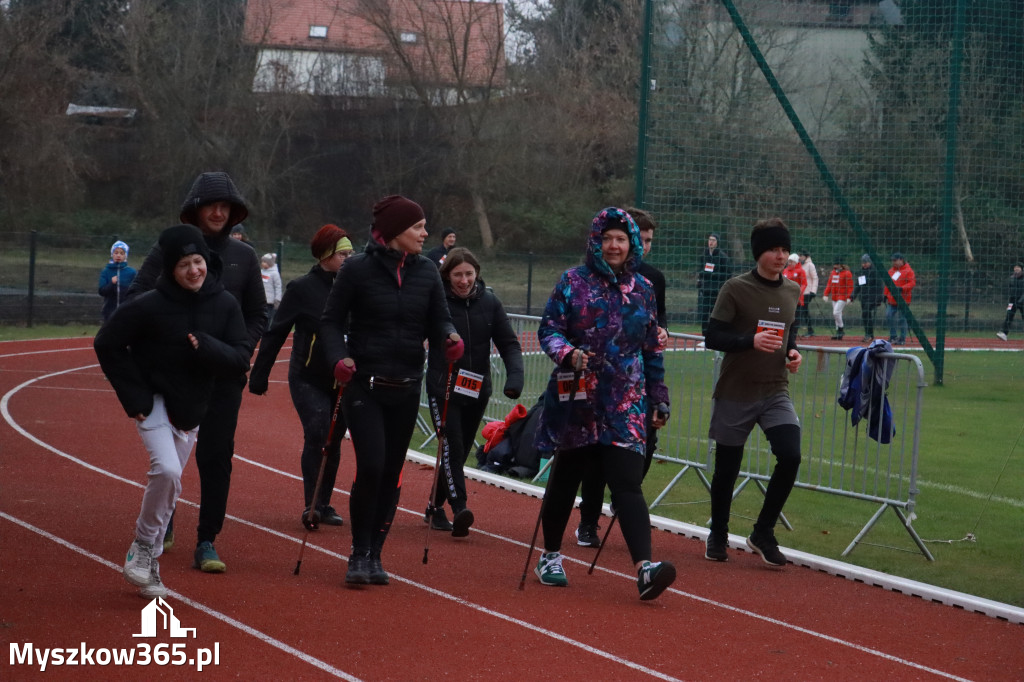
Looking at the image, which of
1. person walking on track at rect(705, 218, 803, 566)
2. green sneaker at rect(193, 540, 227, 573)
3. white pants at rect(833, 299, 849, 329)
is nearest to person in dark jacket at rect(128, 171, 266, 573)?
green sneaker at rect(193, 540, 227, 573)

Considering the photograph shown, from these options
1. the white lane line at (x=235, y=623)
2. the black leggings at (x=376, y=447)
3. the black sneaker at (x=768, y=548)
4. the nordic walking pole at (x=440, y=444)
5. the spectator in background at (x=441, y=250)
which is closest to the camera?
the white lane line at (x=235, y=623)

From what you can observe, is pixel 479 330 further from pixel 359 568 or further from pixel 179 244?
pixel 179 244

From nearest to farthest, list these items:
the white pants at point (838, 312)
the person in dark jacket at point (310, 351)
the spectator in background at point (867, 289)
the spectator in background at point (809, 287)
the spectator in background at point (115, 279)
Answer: the person in dark jacket at point (310, 351) < the spectator in background at point (867, 289) < the white pants at point (838, 312) < the spectator in background at point (809, 287) < the spectator in background at point (115, 279)

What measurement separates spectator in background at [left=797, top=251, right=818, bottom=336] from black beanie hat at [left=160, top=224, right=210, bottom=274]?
11.5 m

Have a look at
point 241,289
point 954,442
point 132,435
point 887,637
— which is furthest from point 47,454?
point 954,442

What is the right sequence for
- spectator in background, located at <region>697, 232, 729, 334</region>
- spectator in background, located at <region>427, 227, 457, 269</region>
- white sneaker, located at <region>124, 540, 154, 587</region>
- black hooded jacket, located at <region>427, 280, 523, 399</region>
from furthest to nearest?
spectator in background, located at <region>697, 232, 729, 334</region>, spectator in background, located at <region>427, 227, 457, 269</region>, black hooded jacket, located at <region>427, 280, 523, 399</region>, white sneaker, located at <region>124, 540, 154, 587</region>

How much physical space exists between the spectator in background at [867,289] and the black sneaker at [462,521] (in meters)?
10.3

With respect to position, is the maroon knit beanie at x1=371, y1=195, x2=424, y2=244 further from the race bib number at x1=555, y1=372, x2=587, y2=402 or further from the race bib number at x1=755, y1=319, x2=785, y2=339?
the race bib number at x1=755, y1=319, x2=785, y2=339

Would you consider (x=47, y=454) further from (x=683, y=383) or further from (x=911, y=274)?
(x=911, y=274)

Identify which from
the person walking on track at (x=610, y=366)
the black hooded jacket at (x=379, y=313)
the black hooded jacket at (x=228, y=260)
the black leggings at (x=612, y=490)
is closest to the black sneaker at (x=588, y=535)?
the black leggings at (x=612, y=490)

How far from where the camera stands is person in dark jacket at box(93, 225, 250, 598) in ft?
19.8

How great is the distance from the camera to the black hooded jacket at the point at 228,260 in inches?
264

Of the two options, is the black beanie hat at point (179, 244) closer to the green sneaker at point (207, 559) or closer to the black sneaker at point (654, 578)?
the green sneaker at point (207, 559)

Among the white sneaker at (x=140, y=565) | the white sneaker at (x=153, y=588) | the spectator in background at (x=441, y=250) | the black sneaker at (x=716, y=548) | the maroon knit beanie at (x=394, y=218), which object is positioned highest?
the maroon knit beanie at (x=394, y=218)
